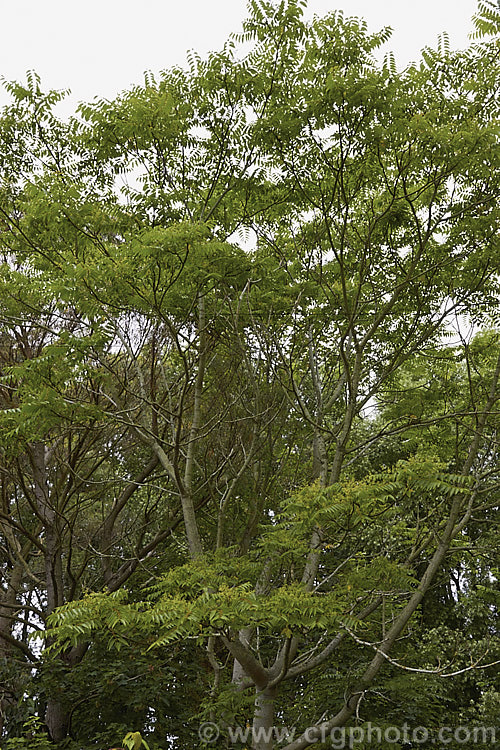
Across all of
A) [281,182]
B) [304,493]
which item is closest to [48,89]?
[281,182]

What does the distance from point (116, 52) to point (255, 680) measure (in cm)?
807

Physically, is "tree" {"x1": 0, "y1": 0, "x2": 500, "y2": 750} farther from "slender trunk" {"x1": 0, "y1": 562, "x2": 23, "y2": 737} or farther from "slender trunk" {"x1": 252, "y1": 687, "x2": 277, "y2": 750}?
"slender trunk" {"x1": 0, "y1": 562, "x2": 23, "y2": 737}

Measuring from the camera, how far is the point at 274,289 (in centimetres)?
625

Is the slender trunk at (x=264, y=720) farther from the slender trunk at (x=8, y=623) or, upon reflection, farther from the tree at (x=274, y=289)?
the slender trunk at (x=8, y=623)

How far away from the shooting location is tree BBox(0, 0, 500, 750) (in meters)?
5.06

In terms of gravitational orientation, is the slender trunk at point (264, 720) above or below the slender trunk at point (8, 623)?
below

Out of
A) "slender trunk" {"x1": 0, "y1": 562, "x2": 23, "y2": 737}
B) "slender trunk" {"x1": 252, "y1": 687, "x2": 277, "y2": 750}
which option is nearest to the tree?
"slender trunk" {"x1": 252, "y1": 687, "x2": 277, "y2": 750}

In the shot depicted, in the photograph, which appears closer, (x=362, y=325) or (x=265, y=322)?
(x=265, y=322)

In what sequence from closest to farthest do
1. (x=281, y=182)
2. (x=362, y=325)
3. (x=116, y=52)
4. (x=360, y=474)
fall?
(x=281, y=182)
(x=362, y=325)
(x=116, y=52)
(x=360, y=474)

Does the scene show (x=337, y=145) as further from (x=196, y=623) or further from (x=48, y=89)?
(x=196, y=623)

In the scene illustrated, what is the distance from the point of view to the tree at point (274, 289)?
506 centimetres

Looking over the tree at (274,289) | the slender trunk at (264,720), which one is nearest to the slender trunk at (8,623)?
the tree at (274,289)

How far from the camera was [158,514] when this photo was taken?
408 inches

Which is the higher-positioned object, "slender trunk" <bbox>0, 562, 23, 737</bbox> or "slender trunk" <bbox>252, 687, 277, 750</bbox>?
"slender trunk" <bbox>0, 562, 23, 737</bbox>
